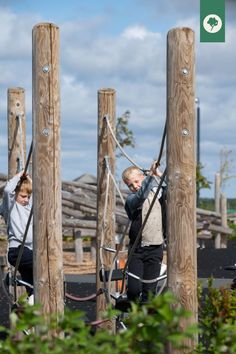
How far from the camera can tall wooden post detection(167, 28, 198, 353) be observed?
7098 millimetres

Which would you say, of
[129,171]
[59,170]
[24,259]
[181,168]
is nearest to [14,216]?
[24,259]

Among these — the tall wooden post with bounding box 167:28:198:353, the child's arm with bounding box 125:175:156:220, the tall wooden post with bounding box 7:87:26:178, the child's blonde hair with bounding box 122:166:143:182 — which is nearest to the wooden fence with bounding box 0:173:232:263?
the tall wooden post with bounding box 7:87:26:178

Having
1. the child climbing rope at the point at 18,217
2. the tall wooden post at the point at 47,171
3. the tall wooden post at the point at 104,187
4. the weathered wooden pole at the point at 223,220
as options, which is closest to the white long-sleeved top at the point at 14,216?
the child climbing rope at the point at 18,217

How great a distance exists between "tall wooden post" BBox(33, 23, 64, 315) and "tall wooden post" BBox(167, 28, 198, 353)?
106 centimetres

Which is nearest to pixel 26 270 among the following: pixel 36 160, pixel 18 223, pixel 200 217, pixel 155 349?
pixel 18 223

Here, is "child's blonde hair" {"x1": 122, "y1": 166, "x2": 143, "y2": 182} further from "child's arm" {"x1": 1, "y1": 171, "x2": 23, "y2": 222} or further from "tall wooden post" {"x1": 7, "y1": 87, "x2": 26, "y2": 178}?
"tall wooden post" {"x1": 7, "y1": 87, "x2": 26, "y2": 178}

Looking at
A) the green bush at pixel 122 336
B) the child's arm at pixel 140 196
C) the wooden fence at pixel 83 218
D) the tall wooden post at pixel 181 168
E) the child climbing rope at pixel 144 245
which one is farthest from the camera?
the wooden fence at pixel 83 218

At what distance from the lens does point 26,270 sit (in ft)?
33.1

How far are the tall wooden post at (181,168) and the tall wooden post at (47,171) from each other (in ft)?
3.49

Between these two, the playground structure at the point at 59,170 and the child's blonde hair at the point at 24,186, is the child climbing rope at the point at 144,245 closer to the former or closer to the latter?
the child's blonde hair at the point at 24,186

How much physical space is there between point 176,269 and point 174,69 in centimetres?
130

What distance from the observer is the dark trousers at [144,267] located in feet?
31.0

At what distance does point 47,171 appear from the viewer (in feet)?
25.8

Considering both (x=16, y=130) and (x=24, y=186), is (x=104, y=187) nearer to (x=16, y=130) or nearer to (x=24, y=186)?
(x=24, y=186)
